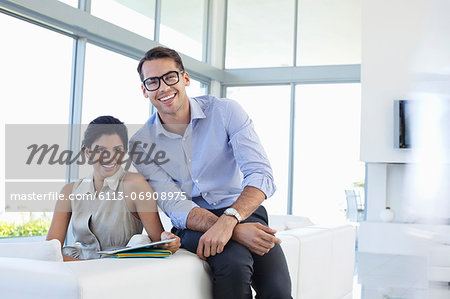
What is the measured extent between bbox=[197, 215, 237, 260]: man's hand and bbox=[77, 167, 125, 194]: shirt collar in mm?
444

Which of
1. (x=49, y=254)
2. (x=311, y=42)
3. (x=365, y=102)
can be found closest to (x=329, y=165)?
(x=365, y=102)

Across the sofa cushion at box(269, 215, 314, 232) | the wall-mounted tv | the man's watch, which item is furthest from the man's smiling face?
the wall-mounted tv

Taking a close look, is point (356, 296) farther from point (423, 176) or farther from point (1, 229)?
point (423, 176)

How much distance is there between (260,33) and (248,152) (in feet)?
22.5

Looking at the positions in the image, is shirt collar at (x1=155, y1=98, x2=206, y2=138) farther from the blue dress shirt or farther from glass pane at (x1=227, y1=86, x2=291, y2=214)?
glass pane at (x1=227, y1=86, x2=291, y2=214)

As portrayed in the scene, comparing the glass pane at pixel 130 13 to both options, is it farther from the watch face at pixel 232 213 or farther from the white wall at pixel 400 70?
the watch face at pixel 232 213

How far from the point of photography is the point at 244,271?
5.50 ft

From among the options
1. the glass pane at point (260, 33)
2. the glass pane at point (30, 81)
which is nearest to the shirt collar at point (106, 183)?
the glass pane at point (30, 81)

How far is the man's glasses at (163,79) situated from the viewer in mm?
2002

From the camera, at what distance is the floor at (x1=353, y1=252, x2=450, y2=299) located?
383cm

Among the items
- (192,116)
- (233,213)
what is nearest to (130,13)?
(192,116)

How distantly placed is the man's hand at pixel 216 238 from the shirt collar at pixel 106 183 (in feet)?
1.46

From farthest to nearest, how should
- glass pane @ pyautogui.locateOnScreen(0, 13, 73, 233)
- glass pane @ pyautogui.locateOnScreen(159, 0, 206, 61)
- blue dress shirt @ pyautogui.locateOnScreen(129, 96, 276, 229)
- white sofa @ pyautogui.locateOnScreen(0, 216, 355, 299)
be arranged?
glass pane @ pyautogui.locateOnScreen(159, 0, 206, 61) → glass pane @ pyautogui.locateOnScreen(0, 13, 73, 233) → blue dress shirt @ pyautogui.locateOnScreen(129, 96, 276, 229) → white sofa @ pyautogui.locateOnScreen(0, 216, 355, 299)

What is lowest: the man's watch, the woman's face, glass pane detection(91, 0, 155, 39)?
the man's watch
